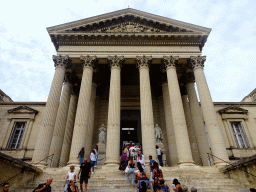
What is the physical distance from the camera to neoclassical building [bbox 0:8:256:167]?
1371cm

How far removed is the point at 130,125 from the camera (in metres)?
23.7

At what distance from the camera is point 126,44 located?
17484mm

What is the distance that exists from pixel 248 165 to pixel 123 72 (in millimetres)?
14808

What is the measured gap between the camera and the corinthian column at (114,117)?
1284 centimetres

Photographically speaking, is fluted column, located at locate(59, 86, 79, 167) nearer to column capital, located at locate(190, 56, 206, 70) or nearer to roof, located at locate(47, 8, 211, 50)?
roof, located at locate(47, 8, 211, 50)

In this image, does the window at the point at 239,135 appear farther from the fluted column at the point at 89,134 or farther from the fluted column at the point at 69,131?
the fluted column at the point at 69,131

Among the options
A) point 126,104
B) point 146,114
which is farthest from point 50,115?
point 126,104

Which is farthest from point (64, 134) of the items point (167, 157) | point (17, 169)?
point (167, 157)

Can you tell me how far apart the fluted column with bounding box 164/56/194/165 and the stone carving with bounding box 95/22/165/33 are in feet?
12.8

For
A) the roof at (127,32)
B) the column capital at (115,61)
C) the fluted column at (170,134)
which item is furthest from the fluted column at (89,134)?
the fluted column at (170,134)

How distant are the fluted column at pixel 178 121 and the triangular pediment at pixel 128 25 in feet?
11.4

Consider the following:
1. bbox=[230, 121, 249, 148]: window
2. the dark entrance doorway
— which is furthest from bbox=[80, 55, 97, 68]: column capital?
bbox=[230, 121, 249, 148]: window

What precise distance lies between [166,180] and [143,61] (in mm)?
10232

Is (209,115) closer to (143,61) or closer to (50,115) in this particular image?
(143,61)
